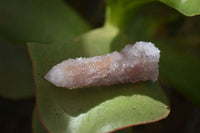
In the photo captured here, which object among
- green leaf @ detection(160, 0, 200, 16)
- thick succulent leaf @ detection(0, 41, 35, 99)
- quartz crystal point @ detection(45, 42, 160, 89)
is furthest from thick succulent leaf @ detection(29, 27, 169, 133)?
thick succulent leaf @ detection(0, 41, 35, 99)

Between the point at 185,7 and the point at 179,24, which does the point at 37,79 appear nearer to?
the point at 185,7

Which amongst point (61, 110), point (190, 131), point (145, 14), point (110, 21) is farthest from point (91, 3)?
point (61, 110)

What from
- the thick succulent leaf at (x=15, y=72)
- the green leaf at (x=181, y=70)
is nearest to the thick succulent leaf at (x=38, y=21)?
the thick succulent leaf at (x=15, y=72)

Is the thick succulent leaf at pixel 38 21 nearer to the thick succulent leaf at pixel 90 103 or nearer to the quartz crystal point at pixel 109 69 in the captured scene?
the thick succulent leaf at pixel 90 103

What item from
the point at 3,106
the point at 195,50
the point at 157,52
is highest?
the point at 157,52

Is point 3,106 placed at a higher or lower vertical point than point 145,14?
lower

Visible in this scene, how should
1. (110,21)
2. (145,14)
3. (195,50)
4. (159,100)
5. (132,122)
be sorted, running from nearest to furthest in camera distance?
(132,122) < (159,100) < (110,21) < (195,50) < (145,14)
